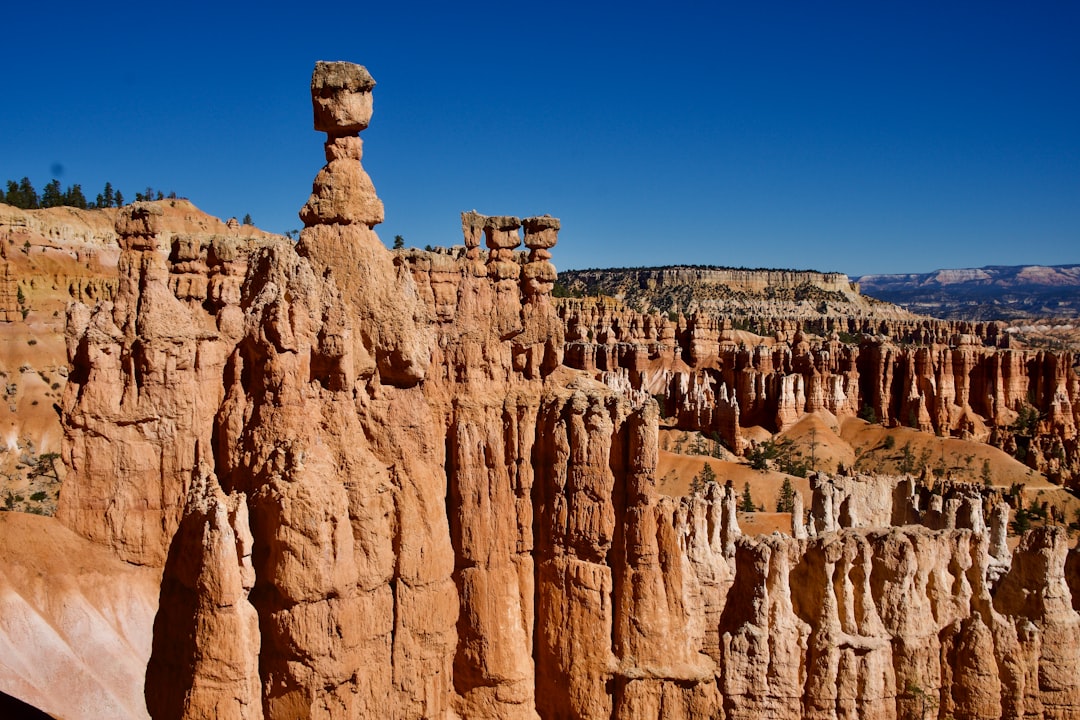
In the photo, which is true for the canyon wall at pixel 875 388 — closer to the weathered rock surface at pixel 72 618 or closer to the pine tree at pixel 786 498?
the pine tree at pixel 786 498

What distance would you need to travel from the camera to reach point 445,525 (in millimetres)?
14492

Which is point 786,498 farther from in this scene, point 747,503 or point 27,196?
point 27,196

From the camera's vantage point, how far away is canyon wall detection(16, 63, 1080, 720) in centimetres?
1183

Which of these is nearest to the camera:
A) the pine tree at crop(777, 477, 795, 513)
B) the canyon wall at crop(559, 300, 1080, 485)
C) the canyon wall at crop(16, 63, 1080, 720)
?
the canyon wall at crop(16, 63, 1080, 720)

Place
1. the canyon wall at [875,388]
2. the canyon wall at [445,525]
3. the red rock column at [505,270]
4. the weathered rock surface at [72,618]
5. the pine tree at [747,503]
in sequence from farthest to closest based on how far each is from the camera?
the canyon wall at [875,388], the pine tree at [747,503], the red rock column at [505,270], the weathered rock surface at [72,618], the canyon wall at [445,525]

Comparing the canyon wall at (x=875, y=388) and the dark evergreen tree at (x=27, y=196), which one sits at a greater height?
the dark evergreen tree at (x=27, y=196)

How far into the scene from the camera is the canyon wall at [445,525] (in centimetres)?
1183

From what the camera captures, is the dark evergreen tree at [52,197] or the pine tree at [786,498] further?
the dark evergreen tree at [52,197]

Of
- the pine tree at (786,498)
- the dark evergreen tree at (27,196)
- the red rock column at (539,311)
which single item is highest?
the dark evergreen tree at (27,196)

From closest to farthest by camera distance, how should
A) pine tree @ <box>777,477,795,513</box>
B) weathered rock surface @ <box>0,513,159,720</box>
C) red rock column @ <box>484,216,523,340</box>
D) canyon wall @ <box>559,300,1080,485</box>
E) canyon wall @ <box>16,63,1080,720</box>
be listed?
canyon wall @ <box>16,63,1080,720</box>
weathered rock surface @ <box>0,513,159,720</box>
red rock column @ <box>484,216,523,340</box>
pine tree @ <box>777,477,795,513</box>
canyon wall @ <box>559,300,1080,485</box>

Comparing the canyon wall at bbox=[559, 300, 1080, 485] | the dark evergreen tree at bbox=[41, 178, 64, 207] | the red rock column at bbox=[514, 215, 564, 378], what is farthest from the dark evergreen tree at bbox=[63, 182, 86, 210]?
the red rock column at bbox=[514, 215, 564, 378]

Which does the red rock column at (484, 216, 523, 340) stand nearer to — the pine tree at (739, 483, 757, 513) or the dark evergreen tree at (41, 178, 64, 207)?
the pine tree at (739, 483, 757, 513)

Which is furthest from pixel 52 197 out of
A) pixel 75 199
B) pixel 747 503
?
pixel 747 503

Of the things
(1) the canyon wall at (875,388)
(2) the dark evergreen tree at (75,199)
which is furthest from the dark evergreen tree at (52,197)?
(1) the canyon wall at (875,388)
